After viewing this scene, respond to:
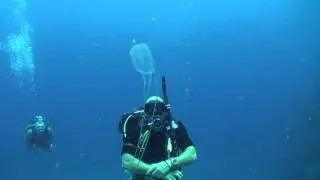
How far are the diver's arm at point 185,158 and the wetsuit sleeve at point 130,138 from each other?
370 mm

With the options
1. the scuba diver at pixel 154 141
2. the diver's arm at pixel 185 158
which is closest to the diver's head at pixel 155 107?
the scuba diver at pixel 154 141

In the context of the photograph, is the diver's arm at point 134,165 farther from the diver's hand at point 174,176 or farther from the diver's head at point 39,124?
the diver's head at point 39,124

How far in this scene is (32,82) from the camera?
91.5ft

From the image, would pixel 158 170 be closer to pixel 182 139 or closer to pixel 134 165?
pixel 134 165

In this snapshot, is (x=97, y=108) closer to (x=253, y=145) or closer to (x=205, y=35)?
(x=205, y=35)

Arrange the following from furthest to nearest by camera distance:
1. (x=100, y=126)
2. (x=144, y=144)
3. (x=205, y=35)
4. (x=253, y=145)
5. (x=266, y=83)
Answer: (x=100, y=126) < (x=253, y=145) < (x=205, y=35) < (x=266, y=83) < (x=144, y=144)

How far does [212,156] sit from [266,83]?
4.25 m

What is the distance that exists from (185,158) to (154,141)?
326mm

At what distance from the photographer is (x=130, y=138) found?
4.28 metres

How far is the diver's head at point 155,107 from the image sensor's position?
4281mm

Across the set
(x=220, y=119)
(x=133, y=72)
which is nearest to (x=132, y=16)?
(x=133, y=72)

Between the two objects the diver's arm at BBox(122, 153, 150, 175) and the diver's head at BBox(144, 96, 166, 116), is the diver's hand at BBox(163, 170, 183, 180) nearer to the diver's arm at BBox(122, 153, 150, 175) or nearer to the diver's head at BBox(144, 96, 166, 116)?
the diver's arm at BBox(122, 153, 150, 175)

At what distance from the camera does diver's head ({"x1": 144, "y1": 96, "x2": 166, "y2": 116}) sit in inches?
169

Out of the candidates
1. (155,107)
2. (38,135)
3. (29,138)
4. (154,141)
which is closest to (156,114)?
(155,107)
